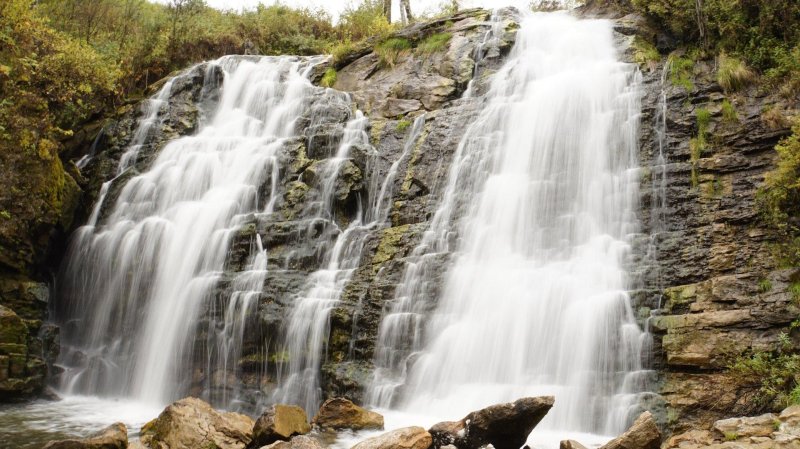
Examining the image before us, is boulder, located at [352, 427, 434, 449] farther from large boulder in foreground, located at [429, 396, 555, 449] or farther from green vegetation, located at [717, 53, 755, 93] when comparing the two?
green vegetation, located at [717, 53, 755, 93]

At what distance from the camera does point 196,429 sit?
785 centimetres

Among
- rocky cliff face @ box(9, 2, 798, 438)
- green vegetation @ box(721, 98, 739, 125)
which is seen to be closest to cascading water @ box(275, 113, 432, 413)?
rocky cliff face @ box(9, 2, 798, 438)

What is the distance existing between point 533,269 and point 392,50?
35.8 ft

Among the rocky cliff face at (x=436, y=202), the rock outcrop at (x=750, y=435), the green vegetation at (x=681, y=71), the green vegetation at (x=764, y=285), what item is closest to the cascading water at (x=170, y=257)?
the rocky cliff face at (x=436, y=202)

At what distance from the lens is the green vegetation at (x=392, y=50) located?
756 inches

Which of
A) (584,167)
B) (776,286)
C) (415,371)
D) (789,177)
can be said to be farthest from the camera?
(584,167)

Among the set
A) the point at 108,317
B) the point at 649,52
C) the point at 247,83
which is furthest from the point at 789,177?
the point at 247,83

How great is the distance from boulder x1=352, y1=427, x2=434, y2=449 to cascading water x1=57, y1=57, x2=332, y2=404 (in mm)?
5948

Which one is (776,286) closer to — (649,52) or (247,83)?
(649,52)

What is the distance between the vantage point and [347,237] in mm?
13594

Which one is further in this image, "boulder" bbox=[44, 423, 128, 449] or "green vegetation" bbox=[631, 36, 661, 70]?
"green vegetation" bbox=[631, 36, 661, 70]

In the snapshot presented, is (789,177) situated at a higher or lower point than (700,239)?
higher

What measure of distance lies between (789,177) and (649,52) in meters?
6.57

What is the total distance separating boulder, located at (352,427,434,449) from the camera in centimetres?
675
